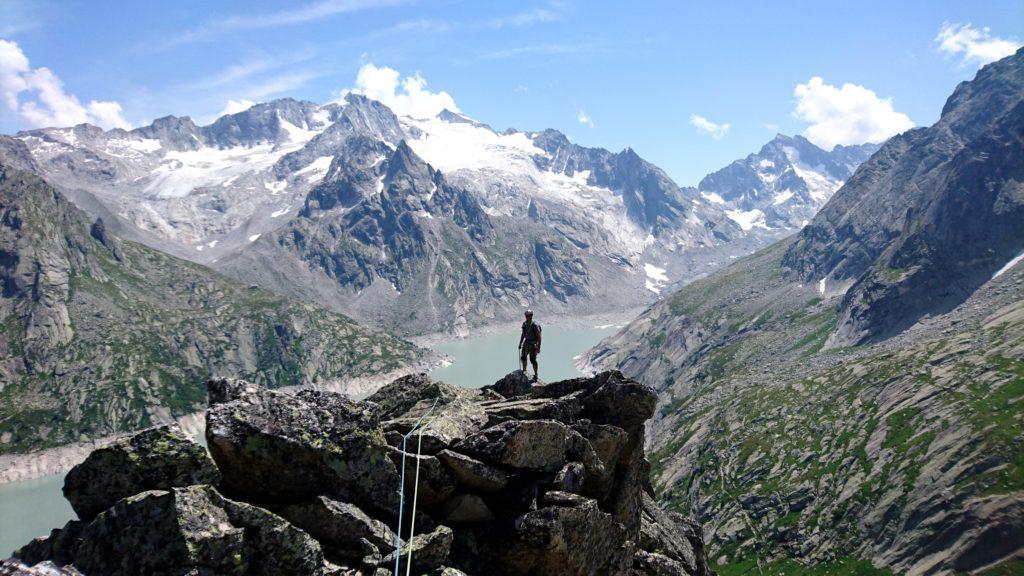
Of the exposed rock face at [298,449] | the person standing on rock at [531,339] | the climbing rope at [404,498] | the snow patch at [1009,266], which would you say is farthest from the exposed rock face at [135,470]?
the snow patch at [1009,266]

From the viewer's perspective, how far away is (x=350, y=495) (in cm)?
1742

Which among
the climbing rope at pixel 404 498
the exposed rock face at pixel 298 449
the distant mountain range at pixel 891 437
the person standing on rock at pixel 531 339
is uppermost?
the person standing on rock at pixel 531 339

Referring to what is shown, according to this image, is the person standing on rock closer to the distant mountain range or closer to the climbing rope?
the climbing rope

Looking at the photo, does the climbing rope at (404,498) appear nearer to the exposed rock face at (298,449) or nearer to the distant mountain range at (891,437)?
the exposed rock face at (298,449)

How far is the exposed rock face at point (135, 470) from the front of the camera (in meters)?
14.4

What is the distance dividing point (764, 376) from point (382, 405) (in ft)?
582

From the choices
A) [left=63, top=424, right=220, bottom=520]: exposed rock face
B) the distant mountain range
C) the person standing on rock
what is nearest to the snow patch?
the distant mountain range

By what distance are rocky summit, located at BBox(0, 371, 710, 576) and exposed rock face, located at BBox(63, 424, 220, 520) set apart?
0.09ft

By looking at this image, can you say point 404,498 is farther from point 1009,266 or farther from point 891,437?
point 1009,266

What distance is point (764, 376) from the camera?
18488 centimetres

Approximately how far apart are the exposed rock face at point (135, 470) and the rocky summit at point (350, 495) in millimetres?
29

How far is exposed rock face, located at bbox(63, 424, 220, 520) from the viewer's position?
47.3 ft

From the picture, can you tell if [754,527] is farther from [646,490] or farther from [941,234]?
[941,234]

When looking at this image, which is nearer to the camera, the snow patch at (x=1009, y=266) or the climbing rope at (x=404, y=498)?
the climbing rope at (x=404, y=498)
